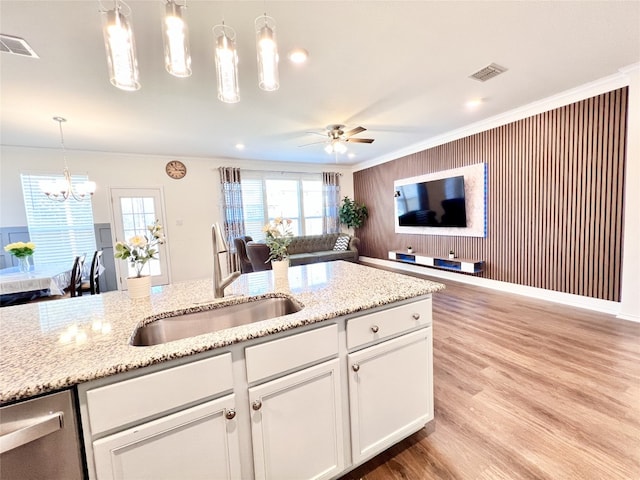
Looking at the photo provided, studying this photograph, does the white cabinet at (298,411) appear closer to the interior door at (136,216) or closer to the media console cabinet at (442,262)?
the media console cabinet at (442,262)

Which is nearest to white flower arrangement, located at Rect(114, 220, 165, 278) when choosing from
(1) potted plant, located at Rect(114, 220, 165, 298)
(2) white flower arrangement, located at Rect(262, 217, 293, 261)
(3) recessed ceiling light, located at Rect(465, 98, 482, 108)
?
(1) potted plant, located at Rect(114, 220, 165, 298)

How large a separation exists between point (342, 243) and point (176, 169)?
3957 millimetres

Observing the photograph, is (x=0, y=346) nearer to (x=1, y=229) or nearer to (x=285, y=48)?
(x=285, y=48)

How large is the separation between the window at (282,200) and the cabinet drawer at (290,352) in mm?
5137

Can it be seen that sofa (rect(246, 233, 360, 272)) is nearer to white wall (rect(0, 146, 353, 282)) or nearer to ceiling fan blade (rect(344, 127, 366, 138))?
white wall (rect(0, 146, 353, 282))

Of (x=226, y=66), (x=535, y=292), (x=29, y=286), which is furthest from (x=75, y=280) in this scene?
(x=535, y=292)

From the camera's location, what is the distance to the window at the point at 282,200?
651 centimetres

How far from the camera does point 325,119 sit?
386 centimetres

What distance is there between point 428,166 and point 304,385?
5.08 m

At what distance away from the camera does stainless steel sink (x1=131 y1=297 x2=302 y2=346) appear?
126 cm

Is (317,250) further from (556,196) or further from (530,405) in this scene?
(530,405)

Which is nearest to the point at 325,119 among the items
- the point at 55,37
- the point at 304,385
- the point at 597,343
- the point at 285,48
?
the point at 285,48

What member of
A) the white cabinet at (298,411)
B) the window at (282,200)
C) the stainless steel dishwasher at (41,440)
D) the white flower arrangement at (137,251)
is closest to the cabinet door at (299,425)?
the white cabinet at (298,411)

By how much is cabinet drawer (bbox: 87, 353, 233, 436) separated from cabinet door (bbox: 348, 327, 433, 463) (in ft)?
1.92
